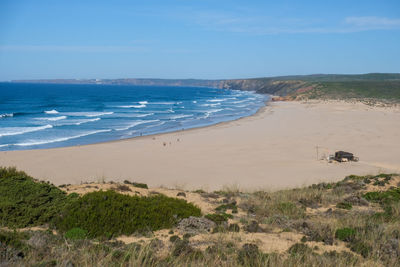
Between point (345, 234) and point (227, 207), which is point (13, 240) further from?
point (227, 207)

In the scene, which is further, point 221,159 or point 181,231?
point 221,159

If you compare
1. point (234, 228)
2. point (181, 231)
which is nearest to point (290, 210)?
point (234, 228)

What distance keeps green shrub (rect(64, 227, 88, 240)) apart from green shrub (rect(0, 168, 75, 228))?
3.98 ft

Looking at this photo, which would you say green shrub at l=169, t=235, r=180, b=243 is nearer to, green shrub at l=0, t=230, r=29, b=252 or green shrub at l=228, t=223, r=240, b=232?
green shrub at l=228, t=223, r=240, b=232

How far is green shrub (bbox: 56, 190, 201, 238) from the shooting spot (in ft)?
25.3

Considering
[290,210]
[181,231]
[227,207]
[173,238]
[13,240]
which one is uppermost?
[13,240]

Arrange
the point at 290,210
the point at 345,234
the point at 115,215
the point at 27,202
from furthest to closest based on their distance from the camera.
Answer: the point at 290,210
the point at 27,202
the point at 115,215
the point at 345,234

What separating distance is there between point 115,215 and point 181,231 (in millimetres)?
1500

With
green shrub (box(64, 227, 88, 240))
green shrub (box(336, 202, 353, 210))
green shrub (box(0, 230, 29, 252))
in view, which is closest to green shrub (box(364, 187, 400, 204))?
green shrub (box(336, 202, 353, 210))

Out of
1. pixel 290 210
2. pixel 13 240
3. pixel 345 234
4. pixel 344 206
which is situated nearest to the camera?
pixel 13 240

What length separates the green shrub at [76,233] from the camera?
7105mm

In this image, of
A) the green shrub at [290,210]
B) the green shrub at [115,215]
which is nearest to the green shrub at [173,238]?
the green shrub at [115,215]

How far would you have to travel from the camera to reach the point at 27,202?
867cm

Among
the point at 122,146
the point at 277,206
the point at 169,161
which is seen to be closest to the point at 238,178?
the point at 169,161
